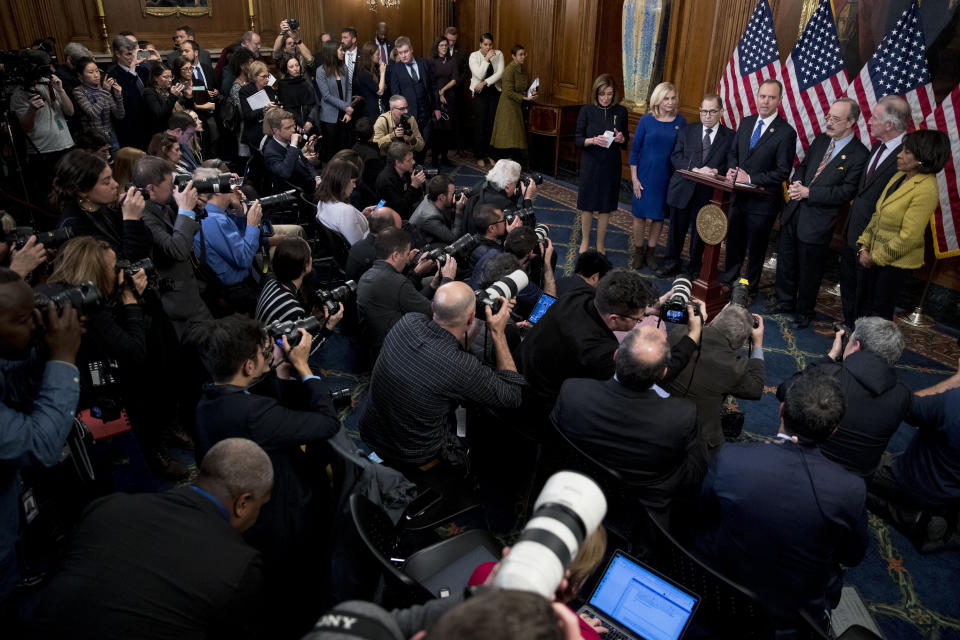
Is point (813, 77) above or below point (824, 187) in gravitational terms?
above

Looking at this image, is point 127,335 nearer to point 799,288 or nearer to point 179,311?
point 179,311

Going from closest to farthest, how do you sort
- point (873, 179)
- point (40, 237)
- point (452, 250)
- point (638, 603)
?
1. point (638, 603)
2. point (40, 237)
3. point (452, 250)
4. point (873, 179)

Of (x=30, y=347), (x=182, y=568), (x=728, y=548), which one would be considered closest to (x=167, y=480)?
(x=30, y=347)

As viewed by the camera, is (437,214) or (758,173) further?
(758,173)

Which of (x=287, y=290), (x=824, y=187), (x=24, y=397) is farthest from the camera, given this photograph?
(x=824, y=187)

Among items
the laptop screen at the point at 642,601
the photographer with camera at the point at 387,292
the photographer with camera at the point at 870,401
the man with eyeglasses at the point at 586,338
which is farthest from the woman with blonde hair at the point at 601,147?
the laptop screen at the point at 642,601

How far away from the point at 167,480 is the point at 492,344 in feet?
5.86

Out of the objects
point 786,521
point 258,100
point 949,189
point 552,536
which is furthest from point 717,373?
point 258,100

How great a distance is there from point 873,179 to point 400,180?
3459mm

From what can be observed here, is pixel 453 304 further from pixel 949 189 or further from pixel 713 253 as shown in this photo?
pixel 949 189

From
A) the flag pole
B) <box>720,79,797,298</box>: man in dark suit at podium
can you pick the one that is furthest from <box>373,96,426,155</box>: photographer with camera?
the flag pole

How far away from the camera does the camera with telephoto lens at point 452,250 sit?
3695mm

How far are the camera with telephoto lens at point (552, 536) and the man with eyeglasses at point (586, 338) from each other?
5.05ft

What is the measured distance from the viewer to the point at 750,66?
6.05m
